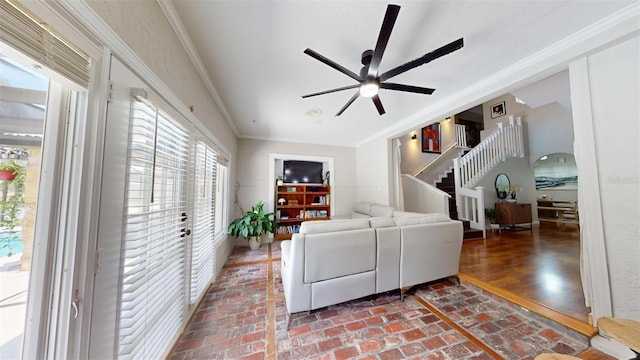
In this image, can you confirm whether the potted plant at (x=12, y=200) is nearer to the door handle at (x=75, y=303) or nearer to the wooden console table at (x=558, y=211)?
the door handle at (x=75, y=303)

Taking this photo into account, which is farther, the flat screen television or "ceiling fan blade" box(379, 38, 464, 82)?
the flat screen television

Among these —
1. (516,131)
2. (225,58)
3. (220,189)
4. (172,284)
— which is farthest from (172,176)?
(516,131)

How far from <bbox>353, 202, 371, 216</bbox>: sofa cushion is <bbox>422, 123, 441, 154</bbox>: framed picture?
310cm

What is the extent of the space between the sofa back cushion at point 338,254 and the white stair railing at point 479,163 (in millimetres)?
3860

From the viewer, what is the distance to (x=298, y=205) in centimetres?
491

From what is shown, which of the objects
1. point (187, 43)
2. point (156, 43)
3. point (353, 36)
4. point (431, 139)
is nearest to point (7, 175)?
point (156, 43)

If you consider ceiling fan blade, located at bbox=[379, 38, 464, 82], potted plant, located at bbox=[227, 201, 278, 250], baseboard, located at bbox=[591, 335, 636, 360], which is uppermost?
ceiling fan blade, located at bbox=[379, 38, 464, 82]

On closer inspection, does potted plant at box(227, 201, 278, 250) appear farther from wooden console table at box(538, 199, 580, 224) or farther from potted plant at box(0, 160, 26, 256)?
wooden console table at box(538, 199, 580, 224)

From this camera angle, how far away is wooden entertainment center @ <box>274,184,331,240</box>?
4801 millimetres

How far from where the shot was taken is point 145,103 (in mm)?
1159

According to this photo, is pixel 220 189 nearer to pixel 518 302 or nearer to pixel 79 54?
pixel 79 54

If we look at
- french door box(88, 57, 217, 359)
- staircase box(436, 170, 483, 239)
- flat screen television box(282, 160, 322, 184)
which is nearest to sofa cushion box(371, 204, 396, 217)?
flat screen television box(282, 160, 322, 184)

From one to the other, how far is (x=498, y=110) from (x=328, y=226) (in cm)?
760

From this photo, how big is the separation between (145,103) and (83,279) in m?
0.96
